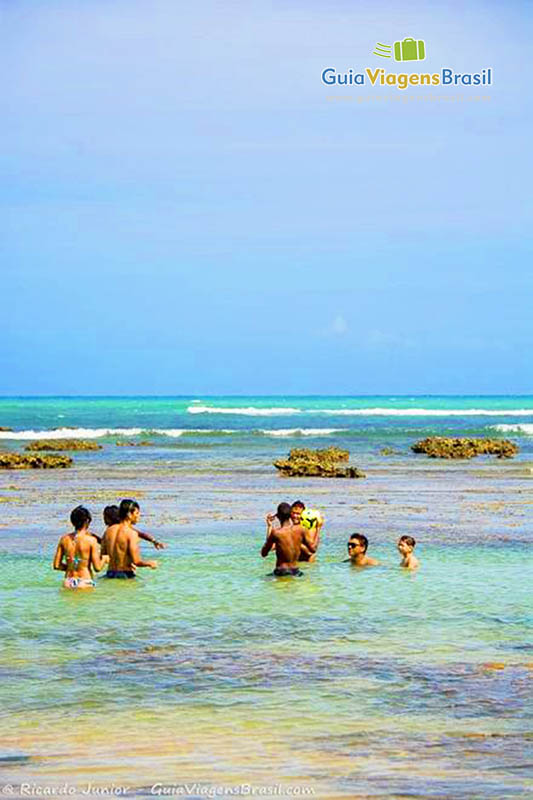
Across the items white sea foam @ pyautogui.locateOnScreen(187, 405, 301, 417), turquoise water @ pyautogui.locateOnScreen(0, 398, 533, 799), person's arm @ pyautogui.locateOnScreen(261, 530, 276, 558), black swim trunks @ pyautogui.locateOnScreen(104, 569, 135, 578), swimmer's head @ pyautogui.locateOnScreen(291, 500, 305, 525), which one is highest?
white sea foam @ pyautogui.locateOnScreen(187, 405, 301, 417)

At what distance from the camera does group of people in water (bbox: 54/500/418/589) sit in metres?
15.7

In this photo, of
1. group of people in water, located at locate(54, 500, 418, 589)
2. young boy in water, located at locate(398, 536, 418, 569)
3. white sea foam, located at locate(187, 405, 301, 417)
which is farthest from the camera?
white sea foam, located at locate(187, 405, 301, 417)

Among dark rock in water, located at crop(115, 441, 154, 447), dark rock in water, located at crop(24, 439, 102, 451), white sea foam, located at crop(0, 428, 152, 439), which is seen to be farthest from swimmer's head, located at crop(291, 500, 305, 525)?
white sea foam, located at crop(0, 428, 152, 439)

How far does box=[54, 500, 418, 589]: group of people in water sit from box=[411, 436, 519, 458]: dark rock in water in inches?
1203

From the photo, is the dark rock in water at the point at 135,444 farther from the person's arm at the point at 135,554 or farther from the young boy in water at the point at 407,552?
the person's arm at the point at 135,554

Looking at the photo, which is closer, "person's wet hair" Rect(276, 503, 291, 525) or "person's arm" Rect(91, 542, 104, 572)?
"person's arm" Rect(91, 542, 104, 572)

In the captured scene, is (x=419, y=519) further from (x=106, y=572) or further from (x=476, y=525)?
(x=106, y=572)

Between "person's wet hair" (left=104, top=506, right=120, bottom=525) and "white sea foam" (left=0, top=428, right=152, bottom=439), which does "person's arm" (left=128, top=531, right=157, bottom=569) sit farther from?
Answer: "white sea foam" (left=0, top=428, right=152, bottom=439)

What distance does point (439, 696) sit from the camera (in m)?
9.77

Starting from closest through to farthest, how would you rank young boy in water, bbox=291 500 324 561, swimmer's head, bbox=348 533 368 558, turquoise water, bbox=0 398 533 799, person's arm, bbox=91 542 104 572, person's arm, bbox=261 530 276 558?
1. turquoise water, bbox=0 398 533 799
2. person's arm, bbox=91 542 104 572
3. person's arm, bbox=261 530 276 558
4. swimmer's head, bbox=348 533 368 558
5. young boy in water, bbox=291 500 324 561

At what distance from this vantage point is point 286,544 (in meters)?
16.8

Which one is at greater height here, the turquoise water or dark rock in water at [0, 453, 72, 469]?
dark rock in water at [0, 453, 72, 469]

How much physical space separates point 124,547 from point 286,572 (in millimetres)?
2328

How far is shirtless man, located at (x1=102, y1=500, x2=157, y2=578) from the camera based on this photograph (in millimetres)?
16406
